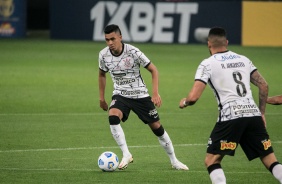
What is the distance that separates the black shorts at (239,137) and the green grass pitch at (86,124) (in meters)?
1.78

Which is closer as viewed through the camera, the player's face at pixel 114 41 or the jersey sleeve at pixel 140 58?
the player's face at pixel 114 41

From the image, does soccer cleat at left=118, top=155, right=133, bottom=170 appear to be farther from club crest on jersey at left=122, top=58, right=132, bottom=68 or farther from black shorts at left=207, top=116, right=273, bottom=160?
black shorts at left=207, top=116, right=273, bottom=160

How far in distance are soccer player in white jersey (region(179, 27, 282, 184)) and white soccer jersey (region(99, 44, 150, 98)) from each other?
3.09 metres

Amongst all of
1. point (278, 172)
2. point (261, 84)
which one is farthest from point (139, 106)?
point (278, 172)

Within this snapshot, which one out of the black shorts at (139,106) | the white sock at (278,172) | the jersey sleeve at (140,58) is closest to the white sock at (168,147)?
the black shorts at (139,106)

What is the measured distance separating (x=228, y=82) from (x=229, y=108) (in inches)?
12.3

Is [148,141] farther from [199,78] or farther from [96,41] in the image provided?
[96,41]

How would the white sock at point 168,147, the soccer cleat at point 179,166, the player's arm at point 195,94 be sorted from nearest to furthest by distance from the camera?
the player's arm at point 195,94, the soccer cleat at point 179,166, the white sock at point 168,147

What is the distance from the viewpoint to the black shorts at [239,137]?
412 inches

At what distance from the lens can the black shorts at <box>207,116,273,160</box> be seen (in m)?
10.5

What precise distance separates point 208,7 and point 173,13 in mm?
1536

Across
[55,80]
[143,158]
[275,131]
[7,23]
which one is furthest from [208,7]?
[143,158]

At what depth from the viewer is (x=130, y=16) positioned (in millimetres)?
38125

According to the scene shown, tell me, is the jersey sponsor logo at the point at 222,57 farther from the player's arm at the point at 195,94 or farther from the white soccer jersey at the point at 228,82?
the player's arm at the point at 195,94
